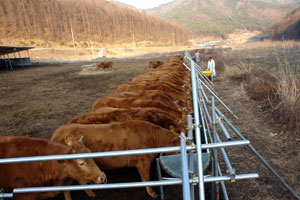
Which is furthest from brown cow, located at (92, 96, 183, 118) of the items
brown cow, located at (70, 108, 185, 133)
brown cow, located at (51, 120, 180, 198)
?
brown cow, located at (51, 120, 180, 198)

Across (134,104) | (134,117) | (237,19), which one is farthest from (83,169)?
(237,19)

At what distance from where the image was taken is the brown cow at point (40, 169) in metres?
3.10

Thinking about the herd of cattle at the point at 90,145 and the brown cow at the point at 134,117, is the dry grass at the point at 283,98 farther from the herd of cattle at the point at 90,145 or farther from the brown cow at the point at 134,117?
the brown cow at the point at 134,117

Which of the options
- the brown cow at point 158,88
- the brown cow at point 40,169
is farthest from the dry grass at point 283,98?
the brown cow at point 40,169

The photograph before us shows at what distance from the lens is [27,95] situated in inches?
453

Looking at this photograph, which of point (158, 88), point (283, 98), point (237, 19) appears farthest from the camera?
point (237, 19)

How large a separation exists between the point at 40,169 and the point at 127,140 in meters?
1.49

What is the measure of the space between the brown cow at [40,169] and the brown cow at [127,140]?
20.1 inches

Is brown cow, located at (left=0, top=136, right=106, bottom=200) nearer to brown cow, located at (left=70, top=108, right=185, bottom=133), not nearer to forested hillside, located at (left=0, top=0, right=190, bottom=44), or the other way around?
brown cow, located at (left=70, top=108, right=185, bottom=133)

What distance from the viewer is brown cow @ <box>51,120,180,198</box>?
3.71 m

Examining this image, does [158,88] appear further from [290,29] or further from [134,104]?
[290,29]

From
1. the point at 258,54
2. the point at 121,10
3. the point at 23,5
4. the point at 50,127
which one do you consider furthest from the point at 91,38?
the point at 50,127

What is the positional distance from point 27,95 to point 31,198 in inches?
395

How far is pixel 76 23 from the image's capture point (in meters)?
69.2
